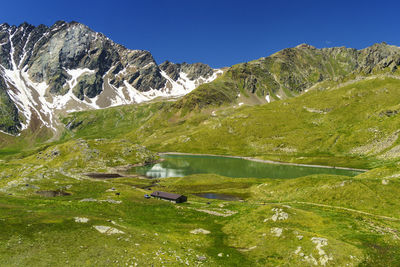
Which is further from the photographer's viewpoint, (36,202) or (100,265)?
(36,202)

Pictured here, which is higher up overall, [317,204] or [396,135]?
[396,135]

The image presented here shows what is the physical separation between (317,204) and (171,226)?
47823mm

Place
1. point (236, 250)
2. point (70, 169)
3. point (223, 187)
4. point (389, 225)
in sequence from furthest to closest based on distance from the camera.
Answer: point (70, 169), point (223, 187), point (389, 225), point (236, 250)

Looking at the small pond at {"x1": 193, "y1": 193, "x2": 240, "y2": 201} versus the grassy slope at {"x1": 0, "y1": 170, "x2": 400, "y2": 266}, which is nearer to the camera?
the grassy slope at {"x1": 0, "y1": 170, "x2": 400, "y2": 266}

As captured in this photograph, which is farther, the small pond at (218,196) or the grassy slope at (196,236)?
the small pond at (218,196)

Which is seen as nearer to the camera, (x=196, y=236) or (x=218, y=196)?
(x=196, y=236)

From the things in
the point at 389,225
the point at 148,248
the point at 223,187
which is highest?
the point at 148,248

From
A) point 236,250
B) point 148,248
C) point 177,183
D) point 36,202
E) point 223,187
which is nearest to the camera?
point 148,248

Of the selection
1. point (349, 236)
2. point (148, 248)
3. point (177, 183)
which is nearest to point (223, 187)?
point (177, 183)

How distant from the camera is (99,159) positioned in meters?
189

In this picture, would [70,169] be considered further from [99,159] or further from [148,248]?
[148,248]

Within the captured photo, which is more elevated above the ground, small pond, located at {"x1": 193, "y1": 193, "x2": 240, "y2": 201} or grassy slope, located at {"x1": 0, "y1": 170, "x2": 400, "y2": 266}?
grassy slope, located at {"x1": 0, "y1": 170, "x2": 400, "y2": 266}

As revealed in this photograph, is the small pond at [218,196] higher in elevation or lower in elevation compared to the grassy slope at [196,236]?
lower

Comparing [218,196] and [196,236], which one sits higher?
[196,236]
